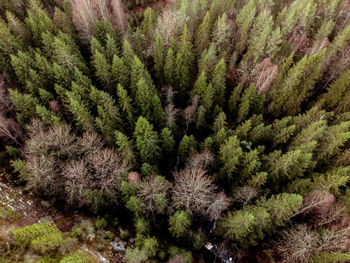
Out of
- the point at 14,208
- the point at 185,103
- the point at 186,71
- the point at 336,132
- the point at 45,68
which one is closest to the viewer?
the point at 14,208

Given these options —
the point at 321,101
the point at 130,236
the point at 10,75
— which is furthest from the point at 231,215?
the point at 10,75

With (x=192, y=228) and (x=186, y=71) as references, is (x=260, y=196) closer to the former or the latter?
(x=192, y=228)

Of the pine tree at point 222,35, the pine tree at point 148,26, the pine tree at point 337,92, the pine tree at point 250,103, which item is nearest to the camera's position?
the pine tree at point 250,103

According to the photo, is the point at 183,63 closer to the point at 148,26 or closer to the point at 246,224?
the point at 148,26

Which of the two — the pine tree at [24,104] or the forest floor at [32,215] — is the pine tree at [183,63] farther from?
the forest floor at [32,215]

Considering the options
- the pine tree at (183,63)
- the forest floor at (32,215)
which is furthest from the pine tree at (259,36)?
the forest floor at (32,215)
